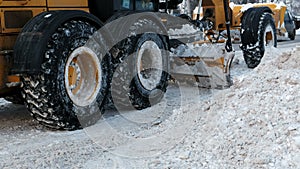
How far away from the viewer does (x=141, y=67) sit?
6.17m

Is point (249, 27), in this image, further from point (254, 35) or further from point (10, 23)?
point (10, 23)

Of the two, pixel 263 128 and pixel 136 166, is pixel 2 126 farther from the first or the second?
pixel 263 128

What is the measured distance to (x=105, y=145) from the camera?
14.3ft

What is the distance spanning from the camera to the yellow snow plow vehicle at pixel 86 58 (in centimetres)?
447

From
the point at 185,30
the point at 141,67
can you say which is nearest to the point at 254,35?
the point at 185,30

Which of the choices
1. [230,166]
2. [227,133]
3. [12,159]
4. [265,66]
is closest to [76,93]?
[12,159]

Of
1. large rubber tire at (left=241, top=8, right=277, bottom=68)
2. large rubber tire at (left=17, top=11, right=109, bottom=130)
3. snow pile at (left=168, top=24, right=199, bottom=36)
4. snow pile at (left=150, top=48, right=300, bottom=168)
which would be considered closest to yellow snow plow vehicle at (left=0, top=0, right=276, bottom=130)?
large rubber tire at (left=17, top=11, right=109, bottom=130)

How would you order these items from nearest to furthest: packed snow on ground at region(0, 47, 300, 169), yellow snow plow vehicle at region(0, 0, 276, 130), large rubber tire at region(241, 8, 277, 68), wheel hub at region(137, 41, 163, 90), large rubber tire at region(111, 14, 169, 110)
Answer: packed snow on ground at region(0, 47, 300, 169) → yellow snow plow vehicle at region(0, 0, 276, 130) → large rubber tire at region(111, 14, 169, 110) → wheel hub at region(137, 41, 163, 90) → large rubber tire at region(241, 8, 277, 68)

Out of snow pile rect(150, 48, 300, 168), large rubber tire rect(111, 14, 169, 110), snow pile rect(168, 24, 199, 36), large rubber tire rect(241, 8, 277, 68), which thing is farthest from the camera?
large rubber tire rect(241, 8, 277, 68)

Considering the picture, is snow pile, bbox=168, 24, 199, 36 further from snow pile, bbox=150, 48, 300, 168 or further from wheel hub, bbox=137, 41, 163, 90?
snow pile, bbox=150, 48, 300, 168

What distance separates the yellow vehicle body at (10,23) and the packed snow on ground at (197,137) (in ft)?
2.41

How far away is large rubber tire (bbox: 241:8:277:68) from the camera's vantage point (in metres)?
8.67

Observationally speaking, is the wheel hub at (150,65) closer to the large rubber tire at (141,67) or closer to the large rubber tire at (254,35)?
the large rubber tire at (141,67)

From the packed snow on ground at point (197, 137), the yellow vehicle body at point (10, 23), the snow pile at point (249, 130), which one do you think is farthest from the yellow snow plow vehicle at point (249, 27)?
the yellow vehicle body at point (10, 23)
